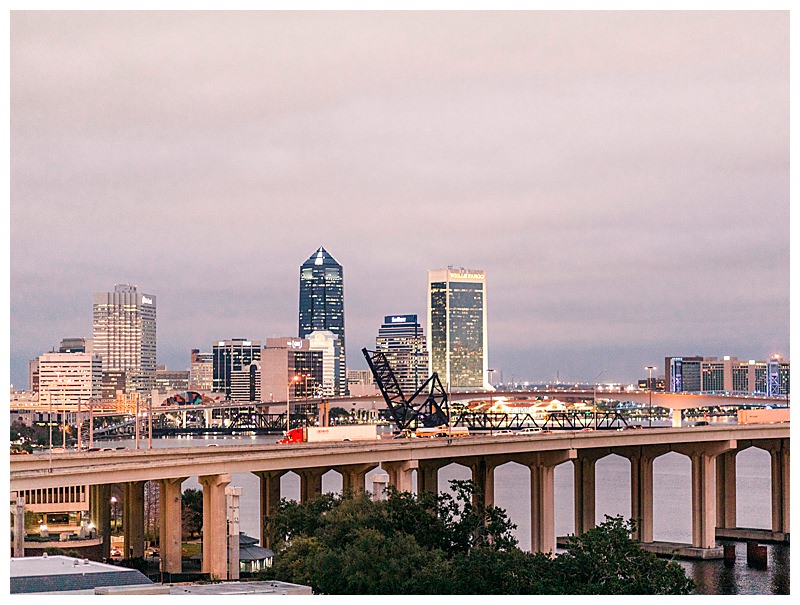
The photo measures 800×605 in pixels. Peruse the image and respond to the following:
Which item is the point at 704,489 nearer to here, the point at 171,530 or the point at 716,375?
the point at 171,530

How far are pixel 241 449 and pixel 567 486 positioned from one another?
35.1 meters

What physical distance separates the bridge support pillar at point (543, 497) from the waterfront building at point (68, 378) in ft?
224

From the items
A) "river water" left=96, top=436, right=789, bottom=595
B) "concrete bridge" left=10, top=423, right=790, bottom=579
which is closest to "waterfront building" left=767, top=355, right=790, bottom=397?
"river water" left=96, top=436, right=789, bottom=595

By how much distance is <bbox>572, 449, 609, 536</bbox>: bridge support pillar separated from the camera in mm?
34625

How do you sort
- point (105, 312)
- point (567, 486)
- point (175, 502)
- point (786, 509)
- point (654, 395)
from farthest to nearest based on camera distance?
point (105, 312)
point (654, 395)
point (567, 486)
point (786, 509)
point (175, 502)

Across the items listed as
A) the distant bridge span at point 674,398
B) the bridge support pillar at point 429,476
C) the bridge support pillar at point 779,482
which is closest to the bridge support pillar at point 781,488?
the bridge support pillar at point 779,482

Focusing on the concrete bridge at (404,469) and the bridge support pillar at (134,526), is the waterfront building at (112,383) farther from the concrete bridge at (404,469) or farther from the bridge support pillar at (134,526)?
the bridge support pillar at (134,526)

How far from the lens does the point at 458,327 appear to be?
139 meters

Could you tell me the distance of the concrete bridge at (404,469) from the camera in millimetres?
24484

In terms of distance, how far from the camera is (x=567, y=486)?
200 feet

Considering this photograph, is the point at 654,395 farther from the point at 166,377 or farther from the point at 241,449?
the point at 166,377

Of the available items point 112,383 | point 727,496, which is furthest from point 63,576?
point 112,383

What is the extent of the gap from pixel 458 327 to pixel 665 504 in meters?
90.5
